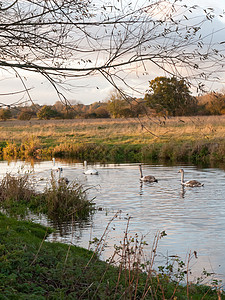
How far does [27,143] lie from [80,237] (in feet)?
105

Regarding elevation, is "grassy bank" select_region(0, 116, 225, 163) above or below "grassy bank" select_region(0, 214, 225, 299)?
above

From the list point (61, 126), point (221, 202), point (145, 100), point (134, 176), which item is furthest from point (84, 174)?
point (61, 126)

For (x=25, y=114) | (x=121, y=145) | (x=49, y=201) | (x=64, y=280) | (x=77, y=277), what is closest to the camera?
(x=64, y=280)

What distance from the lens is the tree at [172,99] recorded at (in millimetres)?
6207

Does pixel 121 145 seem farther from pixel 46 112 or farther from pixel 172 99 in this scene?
pixel 172 99

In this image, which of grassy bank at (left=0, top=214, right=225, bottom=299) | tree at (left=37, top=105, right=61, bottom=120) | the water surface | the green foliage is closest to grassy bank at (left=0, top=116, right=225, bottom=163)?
the water surface

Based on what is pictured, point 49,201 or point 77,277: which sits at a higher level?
point 49,201

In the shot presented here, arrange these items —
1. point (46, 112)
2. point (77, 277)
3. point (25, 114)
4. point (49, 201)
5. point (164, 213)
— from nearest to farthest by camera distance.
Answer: point (77, 277) → point (46, 112) → point (25, 114) → point (49, 201) → point (164, 213)

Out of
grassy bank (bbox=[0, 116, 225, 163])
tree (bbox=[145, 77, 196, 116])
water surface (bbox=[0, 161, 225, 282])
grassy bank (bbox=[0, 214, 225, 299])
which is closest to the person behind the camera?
grassy bank (bbox=[0, 214, 225, 299])

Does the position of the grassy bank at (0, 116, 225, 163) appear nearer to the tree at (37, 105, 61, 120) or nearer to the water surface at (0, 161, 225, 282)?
the water surface at (0, 161, 225, 282)

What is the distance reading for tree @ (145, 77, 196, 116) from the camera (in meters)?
6.21

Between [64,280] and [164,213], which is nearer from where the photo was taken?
[64,280]

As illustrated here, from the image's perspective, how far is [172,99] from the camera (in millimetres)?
6207

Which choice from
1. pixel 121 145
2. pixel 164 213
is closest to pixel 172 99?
pixel 164 213
